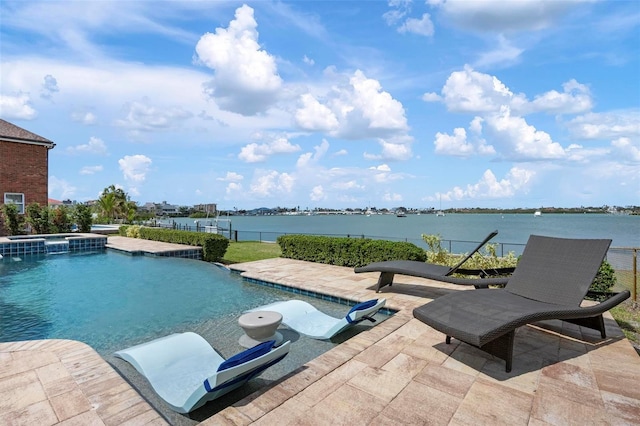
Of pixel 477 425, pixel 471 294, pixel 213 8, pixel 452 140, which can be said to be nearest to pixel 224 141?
pixel 213 8

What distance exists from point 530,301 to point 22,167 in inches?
975

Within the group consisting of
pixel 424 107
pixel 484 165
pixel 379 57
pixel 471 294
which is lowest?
pixel 471 294

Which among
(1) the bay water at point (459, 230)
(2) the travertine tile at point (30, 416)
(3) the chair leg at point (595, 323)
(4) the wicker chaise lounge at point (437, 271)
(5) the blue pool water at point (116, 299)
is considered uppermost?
(4) the wicker chaise lounge at point (437, 271)

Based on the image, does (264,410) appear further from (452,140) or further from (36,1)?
(452,140)

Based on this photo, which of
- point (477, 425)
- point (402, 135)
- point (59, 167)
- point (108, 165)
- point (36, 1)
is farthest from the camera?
point (108, 165)

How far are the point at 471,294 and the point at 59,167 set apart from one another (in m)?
25.3

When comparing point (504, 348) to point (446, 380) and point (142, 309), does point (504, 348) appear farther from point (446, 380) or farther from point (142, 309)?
point (142, 309)

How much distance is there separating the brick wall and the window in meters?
0.16

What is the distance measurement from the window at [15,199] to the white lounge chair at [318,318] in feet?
67.0

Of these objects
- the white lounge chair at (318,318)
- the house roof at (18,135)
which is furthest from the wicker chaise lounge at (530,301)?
the house roof at (18,135)

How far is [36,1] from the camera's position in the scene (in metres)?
8.14

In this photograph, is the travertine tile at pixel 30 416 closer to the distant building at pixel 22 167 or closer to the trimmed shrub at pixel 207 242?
the trimmed shrub at pixel 207 242

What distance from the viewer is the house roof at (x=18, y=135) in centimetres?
1866

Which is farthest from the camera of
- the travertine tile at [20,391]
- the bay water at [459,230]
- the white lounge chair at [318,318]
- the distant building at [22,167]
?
the bay water at [459,230]
